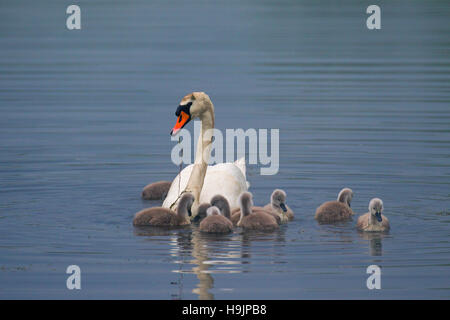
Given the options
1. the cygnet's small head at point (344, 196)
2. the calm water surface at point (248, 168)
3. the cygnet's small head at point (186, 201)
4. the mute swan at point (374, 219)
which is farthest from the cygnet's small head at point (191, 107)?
the mute swan at point (374, 219)

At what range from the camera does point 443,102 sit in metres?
24.0

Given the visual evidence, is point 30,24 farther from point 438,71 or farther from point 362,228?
point 362,228

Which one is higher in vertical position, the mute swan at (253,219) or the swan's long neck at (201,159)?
the swan's long neck at (201,159)

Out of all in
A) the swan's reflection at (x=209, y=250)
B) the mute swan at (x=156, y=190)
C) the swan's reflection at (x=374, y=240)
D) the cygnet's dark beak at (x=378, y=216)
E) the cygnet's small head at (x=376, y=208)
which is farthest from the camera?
the mute swan at (x=156, y=190)

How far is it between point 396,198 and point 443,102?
31.6 feet

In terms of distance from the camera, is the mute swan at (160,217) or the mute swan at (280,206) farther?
the mute swan at (280,206)

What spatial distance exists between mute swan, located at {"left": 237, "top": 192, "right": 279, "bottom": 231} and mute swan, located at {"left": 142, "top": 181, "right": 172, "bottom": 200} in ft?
8.32

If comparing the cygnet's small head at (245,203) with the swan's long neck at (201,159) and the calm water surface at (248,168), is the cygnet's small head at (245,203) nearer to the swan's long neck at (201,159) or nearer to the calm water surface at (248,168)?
the calm water surface at (248,168)

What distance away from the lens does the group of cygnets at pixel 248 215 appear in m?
12.8

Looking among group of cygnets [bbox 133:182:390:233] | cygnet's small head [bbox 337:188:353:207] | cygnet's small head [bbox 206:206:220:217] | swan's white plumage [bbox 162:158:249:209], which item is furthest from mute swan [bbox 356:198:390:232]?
swan's white plumage [bbox 162:158:249:209]

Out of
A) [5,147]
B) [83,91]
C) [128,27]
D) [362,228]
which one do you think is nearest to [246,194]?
[362,228]

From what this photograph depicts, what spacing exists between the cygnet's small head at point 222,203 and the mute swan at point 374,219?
169cm

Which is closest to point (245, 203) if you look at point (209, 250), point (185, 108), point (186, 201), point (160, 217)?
point (186, 201)

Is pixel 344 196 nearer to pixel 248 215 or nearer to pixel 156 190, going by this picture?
pixel 248 215
